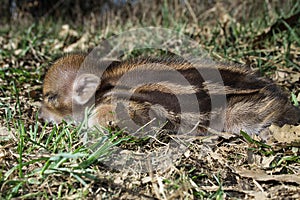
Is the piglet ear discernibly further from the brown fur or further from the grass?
the grass

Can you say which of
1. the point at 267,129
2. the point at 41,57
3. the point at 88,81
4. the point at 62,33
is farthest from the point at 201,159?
the point at 62,33

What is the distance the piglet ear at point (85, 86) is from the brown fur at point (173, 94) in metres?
0.03

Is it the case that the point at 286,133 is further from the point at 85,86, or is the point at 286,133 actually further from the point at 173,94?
the point at 85,86

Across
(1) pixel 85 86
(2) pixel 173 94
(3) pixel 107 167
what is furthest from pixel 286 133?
(1) pixel 85 86

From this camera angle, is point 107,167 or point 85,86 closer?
point 107,167

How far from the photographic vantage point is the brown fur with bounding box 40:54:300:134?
3.48m

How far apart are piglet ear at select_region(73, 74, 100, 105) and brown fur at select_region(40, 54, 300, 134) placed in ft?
0.11

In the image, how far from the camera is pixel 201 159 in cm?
316

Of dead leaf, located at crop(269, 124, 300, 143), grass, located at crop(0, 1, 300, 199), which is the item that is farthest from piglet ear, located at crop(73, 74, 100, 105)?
dead leaf, located at crop(269, 124, 300, 143)

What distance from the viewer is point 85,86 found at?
12.0 ft

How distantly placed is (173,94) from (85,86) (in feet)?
2.34

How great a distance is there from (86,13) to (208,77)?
6553 millimetres

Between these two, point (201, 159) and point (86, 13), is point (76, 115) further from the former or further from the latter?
point (86, 13)

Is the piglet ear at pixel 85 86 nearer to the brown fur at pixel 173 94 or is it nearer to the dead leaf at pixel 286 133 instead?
the brown fur at pixel 173 94
